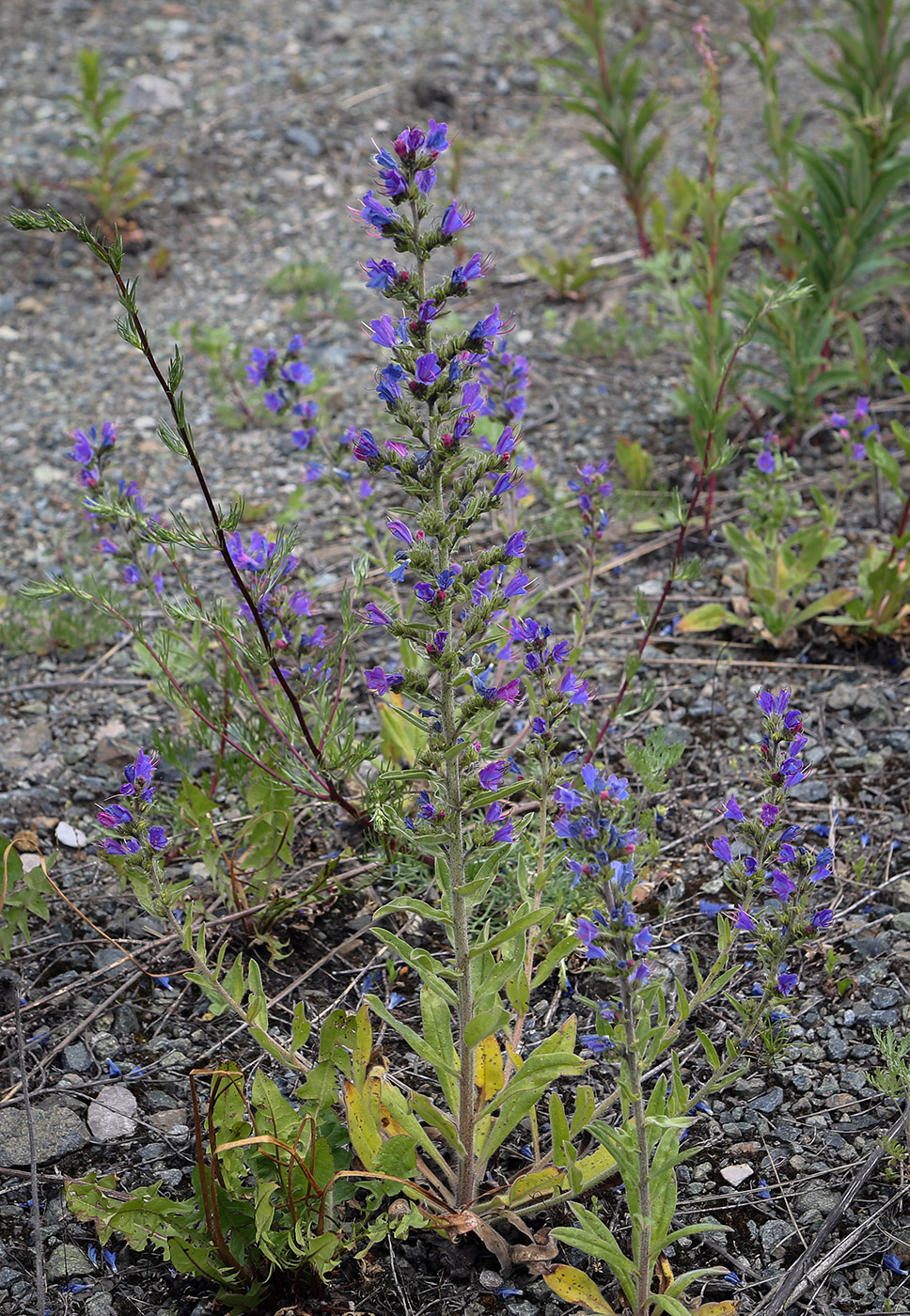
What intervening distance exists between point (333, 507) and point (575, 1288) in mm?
3556

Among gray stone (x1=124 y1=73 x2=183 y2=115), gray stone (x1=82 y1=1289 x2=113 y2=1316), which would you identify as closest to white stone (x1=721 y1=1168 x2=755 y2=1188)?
gray stone (x1=82 y1=1289 x2=113 y2=1316)

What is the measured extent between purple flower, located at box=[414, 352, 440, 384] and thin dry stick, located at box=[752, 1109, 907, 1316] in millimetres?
1852

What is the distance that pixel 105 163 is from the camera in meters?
6.46

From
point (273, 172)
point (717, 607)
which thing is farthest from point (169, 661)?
point (273, 172)

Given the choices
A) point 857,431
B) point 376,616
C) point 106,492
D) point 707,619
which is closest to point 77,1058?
point 376,616

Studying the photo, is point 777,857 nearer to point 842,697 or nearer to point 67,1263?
point 842,697

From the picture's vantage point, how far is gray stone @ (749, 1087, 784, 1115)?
2627mm

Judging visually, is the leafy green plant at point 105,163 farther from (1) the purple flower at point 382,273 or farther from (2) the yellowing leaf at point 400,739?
(1) the purple flower at point 382,273

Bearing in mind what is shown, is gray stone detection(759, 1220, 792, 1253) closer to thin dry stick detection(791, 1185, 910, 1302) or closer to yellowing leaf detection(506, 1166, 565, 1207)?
thin dry stick detection(791, 1185, 910, 1302)

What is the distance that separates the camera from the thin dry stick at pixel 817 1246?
2.20 metres

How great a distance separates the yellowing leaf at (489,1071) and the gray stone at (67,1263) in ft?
2.97

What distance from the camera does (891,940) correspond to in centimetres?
299

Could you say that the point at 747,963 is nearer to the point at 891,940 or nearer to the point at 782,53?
the point at 891,940

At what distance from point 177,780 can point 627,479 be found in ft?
7.72
